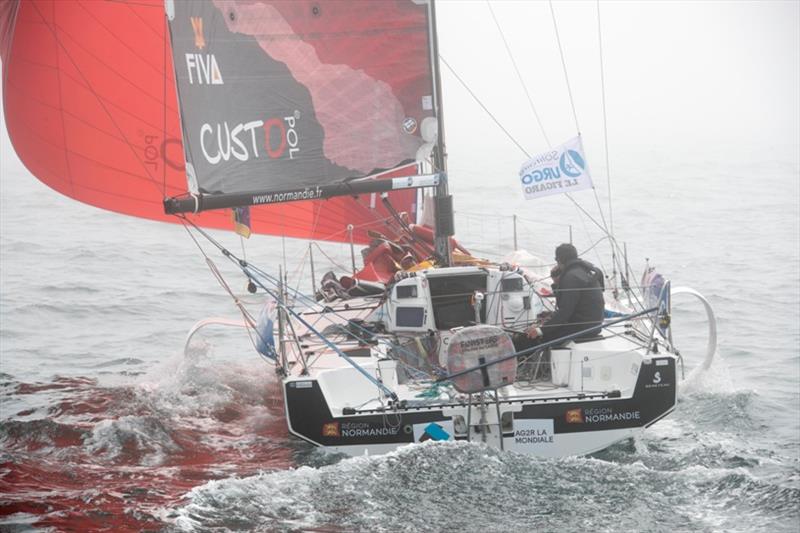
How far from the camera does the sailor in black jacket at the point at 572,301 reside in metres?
8.75

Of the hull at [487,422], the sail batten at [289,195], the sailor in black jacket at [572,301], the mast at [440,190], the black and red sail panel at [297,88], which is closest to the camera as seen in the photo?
the hull at [487,422]

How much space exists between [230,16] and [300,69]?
2.49ft

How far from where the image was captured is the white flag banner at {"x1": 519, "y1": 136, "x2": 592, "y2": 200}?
11.5 metres

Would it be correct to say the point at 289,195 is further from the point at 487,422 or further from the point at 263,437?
the point at 487,422

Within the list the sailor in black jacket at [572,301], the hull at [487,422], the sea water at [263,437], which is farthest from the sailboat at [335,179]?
the sea water at [263,437]

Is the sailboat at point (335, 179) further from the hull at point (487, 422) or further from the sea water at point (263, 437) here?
the sea water at point (263, 437)

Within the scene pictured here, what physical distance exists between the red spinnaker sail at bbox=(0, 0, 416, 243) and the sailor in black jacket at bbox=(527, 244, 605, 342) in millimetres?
4420

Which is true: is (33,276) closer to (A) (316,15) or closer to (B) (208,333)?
(B) (208,333)

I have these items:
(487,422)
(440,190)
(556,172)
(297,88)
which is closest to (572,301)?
(487,422)

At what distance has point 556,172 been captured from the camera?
11648 mm

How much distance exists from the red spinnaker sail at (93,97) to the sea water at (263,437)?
5.82 feet

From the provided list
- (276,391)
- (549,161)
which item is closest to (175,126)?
(276,391)

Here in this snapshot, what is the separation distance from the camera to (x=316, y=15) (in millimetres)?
9602

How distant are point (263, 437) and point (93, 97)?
13.5ft
